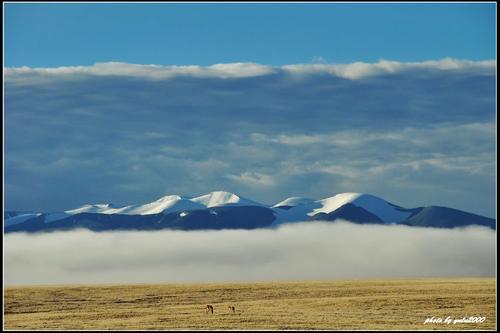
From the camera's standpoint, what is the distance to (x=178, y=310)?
87.1 metres

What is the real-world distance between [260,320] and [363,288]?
160 ft

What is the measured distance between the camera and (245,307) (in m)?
87.8

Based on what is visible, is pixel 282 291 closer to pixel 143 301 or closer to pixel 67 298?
pixel 143 301

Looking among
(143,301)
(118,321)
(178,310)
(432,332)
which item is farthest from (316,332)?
(143,301)

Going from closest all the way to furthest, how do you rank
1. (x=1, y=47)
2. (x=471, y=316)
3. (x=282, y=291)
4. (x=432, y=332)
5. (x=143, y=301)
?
(x=1, y=47) → (x=432, y=332) → (x=471, y=316) → (x=143, y=301) → (x=282, y=291)

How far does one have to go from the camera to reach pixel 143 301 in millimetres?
102438

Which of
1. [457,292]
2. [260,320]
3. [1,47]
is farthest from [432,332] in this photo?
[457,292]

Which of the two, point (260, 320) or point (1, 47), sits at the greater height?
point (1, 47)

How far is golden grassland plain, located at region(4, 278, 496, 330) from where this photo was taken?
2753 inches

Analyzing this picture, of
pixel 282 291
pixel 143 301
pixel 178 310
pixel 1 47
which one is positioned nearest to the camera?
pixel 1 47

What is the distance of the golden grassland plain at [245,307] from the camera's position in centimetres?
6994

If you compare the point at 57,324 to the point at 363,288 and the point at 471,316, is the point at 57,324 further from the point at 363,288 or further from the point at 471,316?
the point at 363,288

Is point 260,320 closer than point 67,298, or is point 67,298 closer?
point 260,320

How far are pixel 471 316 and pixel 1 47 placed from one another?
150 ft
